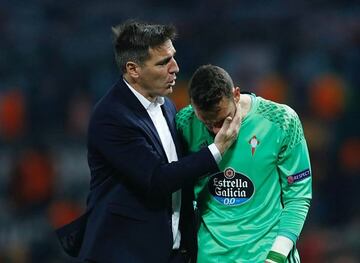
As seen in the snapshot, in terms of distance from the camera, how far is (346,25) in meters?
9.79

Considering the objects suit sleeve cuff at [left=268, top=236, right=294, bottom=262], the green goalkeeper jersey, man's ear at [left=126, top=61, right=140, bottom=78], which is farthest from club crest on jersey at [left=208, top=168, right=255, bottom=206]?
man's ear at [left=126, top=61, right=140, bottom=78]

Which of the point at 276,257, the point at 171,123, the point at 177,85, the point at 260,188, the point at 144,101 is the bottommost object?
the point at 177,85

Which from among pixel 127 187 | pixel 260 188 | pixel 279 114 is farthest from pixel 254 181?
pixel 127 187

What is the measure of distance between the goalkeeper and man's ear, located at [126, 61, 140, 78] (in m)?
0.31

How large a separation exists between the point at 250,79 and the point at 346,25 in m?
1.29

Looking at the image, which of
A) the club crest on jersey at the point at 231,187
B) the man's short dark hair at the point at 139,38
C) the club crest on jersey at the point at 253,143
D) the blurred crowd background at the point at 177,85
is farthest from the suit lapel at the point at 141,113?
the blurred crowd background at the point at 177,85

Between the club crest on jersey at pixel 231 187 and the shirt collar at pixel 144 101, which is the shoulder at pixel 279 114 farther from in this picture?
the shirt collar at pixel 144 101

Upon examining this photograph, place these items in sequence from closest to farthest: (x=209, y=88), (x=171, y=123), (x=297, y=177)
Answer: (x=209, y=88)
(x=297, y=177)
(x=171, y=123)

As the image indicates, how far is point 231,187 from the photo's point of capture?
3.97 meters

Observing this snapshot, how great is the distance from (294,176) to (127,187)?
671mm

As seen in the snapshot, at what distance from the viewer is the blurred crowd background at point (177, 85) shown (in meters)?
8.32

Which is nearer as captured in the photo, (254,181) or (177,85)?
(254,181)

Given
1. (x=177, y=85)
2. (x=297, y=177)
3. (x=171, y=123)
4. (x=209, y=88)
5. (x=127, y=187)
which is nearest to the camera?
(x=209, y=88)

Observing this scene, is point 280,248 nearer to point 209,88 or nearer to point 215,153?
point 215,153
